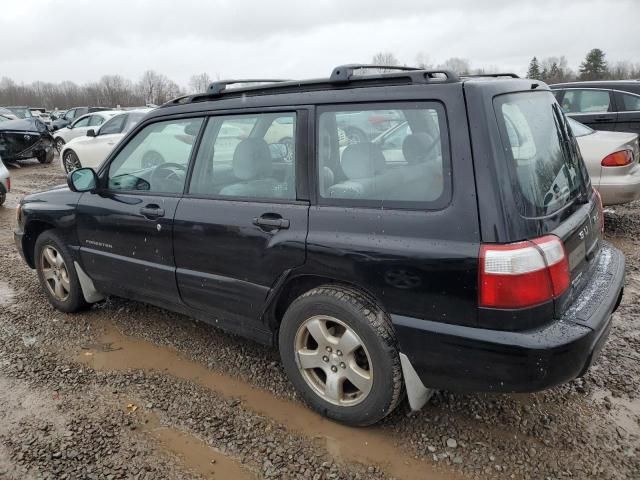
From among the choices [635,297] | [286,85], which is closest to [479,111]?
[286,85]

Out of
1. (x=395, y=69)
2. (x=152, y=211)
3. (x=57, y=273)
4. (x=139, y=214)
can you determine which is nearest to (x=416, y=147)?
(x=395, y=69)

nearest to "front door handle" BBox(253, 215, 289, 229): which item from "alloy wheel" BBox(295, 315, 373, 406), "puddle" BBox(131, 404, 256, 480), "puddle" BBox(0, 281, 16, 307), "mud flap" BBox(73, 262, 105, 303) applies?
"alloy wheel" BBox(295, 315, 373, 406)

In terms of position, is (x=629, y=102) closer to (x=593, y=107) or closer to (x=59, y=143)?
(x=593, y=107)

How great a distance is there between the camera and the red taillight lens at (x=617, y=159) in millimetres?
5805

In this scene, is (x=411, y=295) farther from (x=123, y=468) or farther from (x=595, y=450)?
(x=123, y=468)

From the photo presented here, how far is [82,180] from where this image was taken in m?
3.67

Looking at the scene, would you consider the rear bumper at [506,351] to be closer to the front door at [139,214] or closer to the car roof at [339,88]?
the car roof at [339,88]

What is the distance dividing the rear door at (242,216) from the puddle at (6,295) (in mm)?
2311

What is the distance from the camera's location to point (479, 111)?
2.17 m

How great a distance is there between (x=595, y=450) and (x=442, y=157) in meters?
1.61

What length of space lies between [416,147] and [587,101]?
300 inches

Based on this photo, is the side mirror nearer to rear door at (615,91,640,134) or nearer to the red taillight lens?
the red taillight lens

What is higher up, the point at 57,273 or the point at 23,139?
the point at 23,139

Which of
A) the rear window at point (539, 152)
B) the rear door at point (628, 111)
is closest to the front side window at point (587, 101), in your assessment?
the rear door at point (628, 111)
